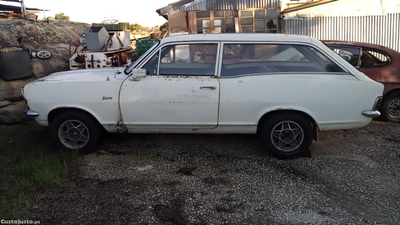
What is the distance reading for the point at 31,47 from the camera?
8.63m

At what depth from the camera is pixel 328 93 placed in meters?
4.41

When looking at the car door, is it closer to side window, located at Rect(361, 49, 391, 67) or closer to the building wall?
side window, located at Rect(361, 49, 391, 67)

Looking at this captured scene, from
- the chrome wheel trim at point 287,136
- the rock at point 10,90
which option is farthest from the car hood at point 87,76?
the rock at point 10,90

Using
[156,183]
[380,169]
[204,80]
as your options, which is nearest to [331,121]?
[380,169]

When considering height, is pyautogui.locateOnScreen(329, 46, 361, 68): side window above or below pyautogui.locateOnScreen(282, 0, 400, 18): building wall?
below

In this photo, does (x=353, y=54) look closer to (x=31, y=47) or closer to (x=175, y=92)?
(x=175, y=92)

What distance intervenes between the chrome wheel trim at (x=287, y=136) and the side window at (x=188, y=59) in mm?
1195

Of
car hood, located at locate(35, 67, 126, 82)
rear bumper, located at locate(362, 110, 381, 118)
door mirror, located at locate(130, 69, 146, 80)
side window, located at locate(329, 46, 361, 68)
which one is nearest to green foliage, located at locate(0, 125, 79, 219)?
car hood, located at locate(35, 67, 126, 82)

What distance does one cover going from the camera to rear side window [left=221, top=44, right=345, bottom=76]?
4.54 meters

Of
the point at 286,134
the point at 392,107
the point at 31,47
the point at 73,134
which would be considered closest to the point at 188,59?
the point at 286,134

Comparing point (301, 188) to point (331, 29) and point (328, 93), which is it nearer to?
point (328, 93)

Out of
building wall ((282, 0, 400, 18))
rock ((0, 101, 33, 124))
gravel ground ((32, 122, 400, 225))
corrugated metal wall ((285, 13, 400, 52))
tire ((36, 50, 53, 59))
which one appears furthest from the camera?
building wall ((282, 0, 400, 18))

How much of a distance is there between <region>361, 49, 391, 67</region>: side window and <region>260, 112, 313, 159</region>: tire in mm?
3121

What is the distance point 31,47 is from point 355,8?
11.2 meters
